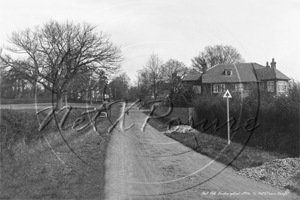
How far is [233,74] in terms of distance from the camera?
57.0 feet

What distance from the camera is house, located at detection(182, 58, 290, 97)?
13.0 meters

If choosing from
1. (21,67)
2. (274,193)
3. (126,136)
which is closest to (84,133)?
(126,136)

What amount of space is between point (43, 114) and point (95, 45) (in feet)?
20.8

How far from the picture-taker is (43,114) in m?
15.7

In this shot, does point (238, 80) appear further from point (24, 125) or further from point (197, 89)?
point (24, 125)

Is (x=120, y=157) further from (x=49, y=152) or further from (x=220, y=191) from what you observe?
(x=220, y=191)

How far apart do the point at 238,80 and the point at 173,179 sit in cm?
824

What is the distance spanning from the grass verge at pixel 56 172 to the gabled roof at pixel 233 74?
5.34 metres

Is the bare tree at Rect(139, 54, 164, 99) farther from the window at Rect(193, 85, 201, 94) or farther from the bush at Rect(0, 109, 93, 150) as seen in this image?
the window at Rect(193, 85, 201, 94)

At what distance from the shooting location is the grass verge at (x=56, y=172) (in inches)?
216

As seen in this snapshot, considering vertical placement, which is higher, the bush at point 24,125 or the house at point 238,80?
the house at point 238,80

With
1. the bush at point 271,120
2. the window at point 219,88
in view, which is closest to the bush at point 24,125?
the bush at point 271,120

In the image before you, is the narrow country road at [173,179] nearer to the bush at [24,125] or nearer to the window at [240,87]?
the bush at [24,125]

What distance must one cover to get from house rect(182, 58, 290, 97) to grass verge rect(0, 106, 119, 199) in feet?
20.8
